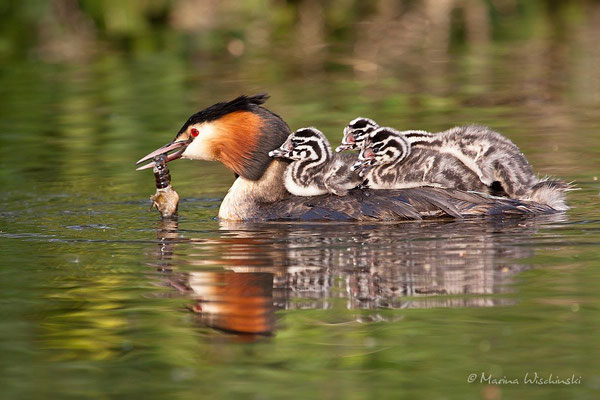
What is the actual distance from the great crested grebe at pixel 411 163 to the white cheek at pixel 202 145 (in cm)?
141

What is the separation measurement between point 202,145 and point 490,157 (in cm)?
240

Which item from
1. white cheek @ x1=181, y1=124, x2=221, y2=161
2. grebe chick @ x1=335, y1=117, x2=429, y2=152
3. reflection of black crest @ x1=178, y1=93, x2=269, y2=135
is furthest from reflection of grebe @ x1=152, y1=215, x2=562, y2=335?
reflection of black crest @ x1=178, y1=93, x2=269, y2=135

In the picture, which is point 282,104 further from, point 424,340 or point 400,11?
point 400,11

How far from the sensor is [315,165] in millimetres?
9281

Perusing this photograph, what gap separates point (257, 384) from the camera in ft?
18.2

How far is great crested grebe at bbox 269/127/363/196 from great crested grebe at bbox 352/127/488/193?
0.67 feet

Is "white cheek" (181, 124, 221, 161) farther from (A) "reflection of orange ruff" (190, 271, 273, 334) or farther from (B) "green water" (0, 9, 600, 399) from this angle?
(A) "reflection of orange ruff" (190, 271, 273, 334)

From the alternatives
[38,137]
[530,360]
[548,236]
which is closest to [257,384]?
[530,360]

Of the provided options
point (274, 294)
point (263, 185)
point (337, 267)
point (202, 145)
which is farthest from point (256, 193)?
point (274, 294)

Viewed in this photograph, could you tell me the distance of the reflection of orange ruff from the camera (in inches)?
256

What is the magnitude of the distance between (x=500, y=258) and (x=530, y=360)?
1965 millimetres

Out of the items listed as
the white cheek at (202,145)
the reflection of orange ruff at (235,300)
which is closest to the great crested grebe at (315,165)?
the white cheek at (202,145)

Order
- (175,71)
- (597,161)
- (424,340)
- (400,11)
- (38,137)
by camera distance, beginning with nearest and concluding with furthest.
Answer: (424,340) < (597,161) < (38,137) < (175,71) < (400,11)

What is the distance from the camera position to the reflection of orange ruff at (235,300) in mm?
6512
